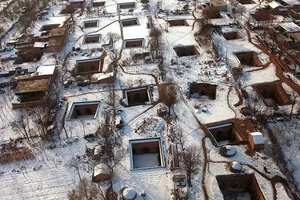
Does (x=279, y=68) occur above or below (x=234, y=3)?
below

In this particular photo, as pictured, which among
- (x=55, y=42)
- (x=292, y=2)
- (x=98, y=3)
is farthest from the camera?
(x=98, y=3)

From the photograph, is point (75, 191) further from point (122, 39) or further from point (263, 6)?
point (263, 6)

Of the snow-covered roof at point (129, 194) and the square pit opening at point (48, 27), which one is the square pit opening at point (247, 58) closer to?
the snow-covered roof at point (129, 194)

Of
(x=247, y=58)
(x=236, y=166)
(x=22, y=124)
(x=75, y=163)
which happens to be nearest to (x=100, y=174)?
(x=75, y=163)

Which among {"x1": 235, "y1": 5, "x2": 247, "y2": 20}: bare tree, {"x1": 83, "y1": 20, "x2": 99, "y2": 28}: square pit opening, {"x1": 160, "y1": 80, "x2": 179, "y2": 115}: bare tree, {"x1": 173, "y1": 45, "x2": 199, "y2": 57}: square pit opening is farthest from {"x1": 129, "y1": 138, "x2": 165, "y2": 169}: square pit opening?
{"x1": 235, "y1": 5, "x2": 247, "y2": 20}: bare tree

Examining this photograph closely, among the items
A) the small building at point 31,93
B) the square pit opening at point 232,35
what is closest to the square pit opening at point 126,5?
the square pit opening at point 232,35

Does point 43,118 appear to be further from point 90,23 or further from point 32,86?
point 90,23
